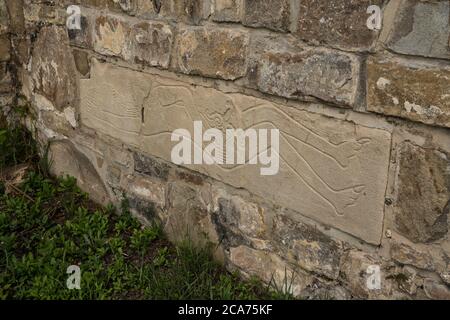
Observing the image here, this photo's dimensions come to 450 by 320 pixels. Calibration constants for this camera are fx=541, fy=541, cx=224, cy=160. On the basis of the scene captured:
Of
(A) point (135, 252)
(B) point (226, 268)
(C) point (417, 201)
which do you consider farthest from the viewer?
(A) point (135, 252)

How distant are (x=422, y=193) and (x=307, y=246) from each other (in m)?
0.55

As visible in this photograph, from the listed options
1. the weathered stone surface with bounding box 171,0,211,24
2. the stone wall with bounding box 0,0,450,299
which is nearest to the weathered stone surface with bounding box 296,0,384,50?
the stone wall with bounding box 0,0,450,299

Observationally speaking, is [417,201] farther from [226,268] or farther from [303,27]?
[226,268]

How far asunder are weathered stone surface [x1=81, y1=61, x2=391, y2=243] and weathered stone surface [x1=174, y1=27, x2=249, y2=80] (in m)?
0.09

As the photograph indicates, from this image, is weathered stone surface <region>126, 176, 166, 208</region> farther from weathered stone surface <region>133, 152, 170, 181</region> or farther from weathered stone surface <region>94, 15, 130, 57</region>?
weathered stone surface <region>94, 15, 130, 57</region>

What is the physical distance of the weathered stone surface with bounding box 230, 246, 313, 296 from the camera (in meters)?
2.21

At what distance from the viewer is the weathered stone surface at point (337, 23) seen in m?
1.77

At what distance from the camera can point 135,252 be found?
8.86ft

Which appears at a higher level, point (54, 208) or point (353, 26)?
point (353, 26)

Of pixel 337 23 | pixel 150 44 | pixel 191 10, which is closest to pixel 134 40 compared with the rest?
pixel 150 44

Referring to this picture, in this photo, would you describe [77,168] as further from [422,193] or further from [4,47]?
[422,193]

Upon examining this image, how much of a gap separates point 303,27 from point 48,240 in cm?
165
